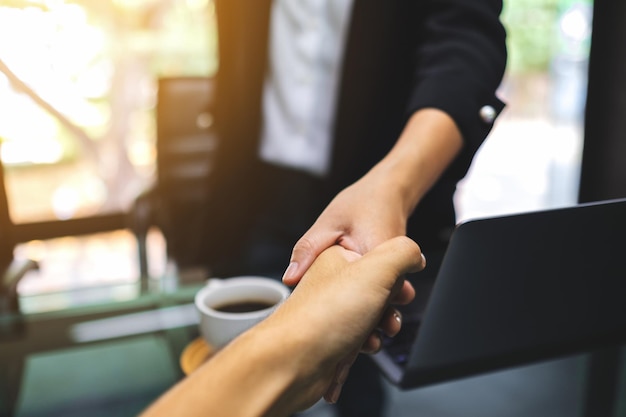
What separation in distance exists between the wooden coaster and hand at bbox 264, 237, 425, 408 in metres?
0.20

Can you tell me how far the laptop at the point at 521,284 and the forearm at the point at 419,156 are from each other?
0.08 meters

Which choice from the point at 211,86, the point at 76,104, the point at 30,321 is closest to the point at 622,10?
the point at 30,321

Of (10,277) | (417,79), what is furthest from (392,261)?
(10,277)

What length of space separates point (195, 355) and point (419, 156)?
0.79 feet

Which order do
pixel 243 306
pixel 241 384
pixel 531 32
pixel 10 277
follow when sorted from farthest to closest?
pixel 531 32
pixel 10 277
pixel 243 306
pixel 241 384

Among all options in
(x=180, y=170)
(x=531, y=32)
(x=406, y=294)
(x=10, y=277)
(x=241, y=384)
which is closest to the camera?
(x=241, y=384)

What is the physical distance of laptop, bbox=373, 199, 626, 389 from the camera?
31cm

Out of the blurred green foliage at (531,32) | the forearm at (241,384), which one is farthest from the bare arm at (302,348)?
the blurred green foliage at (531,32)

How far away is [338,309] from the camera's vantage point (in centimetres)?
24

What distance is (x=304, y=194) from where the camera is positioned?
0.71 m

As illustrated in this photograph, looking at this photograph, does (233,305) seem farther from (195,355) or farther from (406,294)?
(406,294)

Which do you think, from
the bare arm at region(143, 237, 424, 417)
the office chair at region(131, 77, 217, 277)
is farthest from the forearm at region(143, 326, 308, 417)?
Result: the office chair at region(131, 77, 217, 277)

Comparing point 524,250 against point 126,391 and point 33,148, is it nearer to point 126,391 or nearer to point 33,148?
point 126,391

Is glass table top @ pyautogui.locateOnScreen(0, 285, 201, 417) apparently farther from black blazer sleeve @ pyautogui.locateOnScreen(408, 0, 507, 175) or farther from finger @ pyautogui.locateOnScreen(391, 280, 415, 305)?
black blazer sleeve @ pyautogui.locateOnScreen(408, 0, 507, 175)
